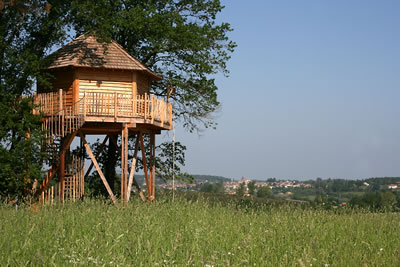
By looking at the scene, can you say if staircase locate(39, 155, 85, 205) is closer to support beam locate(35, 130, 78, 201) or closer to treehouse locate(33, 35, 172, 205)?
treehouse locate(33, 35, 172, 205)

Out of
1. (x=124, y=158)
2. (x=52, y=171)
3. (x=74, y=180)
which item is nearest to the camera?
(x=124, y=158)

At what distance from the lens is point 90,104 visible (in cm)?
2152

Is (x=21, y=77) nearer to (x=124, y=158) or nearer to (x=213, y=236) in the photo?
(x=124, y=158)

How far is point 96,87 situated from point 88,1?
12.7 feet

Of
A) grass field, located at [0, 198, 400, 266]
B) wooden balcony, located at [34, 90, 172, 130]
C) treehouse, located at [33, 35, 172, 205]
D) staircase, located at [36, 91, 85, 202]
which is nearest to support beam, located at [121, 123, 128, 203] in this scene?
treehouse, located at [33, 35, 172, 205]

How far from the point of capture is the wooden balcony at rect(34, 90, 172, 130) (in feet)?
70.1

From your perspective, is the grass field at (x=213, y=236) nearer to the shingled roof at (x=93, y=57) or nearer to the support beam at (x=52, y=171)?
the support beam at (x=52, y=171)

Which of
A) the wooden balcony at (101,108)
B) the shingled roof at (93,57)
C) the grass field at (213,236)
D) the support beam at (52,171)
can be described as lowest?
the grass field at (213,236)

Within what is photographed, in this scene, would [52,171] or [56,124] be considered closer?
[56,124]

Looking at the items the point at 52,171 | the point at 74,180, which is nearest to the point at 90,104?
the point at 52,171

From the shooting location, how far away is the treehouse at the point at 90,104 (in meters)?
21.6

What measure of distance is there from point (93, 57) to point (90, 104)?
9.17ft

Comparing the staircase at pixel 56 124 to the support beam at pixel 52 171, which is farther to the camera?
the support beam at pixel 52 171

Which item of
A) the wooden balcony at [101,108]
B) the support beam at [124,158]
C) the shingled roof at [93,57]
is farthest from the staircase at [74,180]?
the shingled roof at [93,57]
